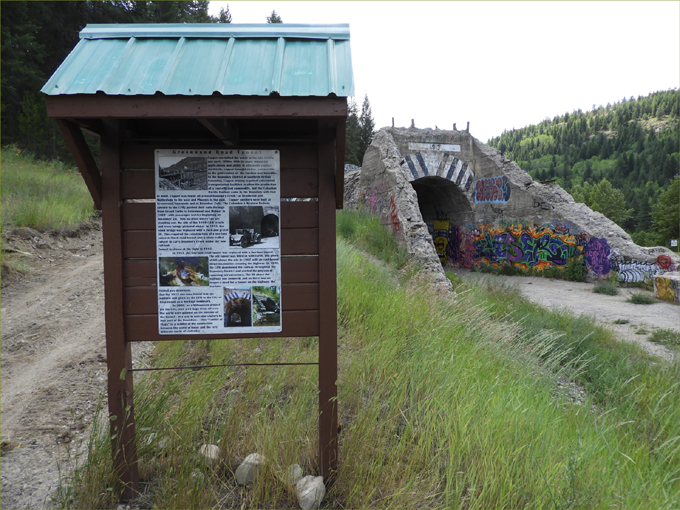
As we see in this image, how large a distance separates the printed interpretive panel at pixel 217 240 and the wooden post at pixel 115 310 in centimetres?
25

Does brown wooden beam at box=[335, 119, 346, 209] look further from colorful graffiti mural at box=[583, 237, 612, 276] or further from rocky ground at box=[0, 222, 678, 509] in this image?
colorful graffiti mural at box=[583, 237, 612, 276]

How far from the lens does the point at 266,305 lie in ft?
8.38

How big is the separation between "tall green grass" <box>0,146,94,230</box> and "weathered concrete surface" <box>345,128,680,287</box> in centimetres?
845

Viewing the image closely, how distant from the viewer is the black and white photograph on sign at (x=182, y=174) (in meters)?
2.50

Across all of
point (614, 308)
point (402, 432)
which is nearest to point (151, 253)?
point (402, 432)

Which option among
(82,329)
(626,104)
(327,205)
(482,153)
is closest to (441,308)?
(327,205)

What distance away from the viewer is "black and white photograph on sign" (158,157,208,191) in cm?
250

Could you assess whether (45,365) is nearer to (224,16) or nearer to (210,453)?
(210,453)

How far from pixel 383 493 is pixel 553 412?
5.43ft

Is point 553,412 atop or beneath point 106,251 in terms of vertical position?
beneath

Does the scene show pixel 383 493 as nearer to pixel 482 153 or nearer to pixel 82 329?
pixel 82 329

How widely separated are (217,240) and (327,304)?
32.8 inches

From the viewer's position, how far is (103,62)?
235 centimetres

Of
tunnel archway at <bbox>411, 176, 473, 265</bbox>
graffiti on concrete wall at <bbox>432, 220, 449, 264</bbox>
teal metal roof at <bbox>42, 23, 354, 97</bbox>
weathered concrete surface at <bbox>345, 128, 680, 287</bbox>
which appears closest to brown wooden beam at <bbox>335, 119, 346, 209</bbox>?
teal metal roof at <bbox>42, 23, 354, 97</bbox>
